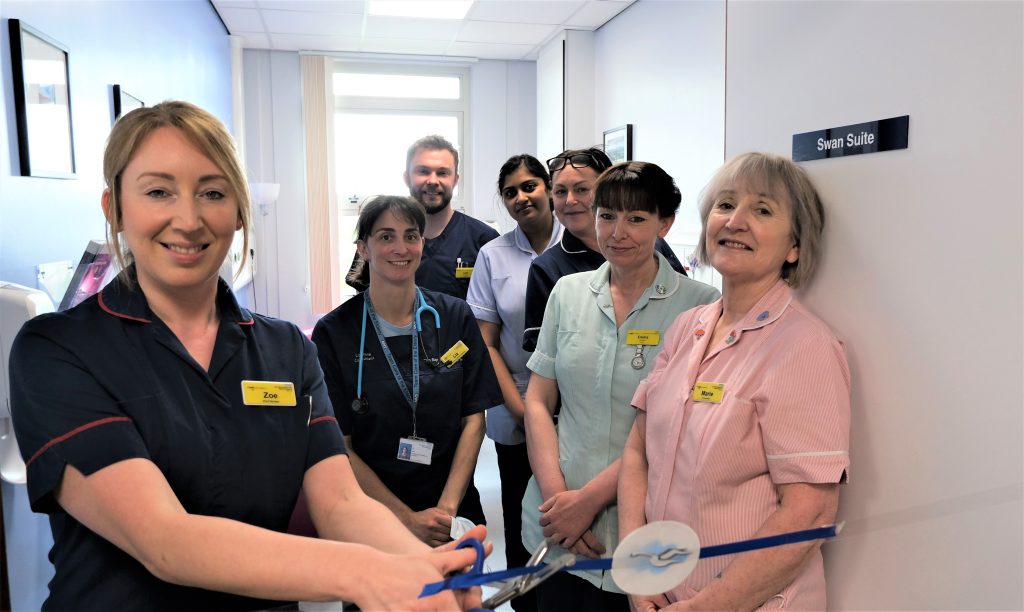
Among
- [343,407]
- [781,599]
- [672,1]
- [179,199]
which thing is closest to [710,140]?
[672,1]

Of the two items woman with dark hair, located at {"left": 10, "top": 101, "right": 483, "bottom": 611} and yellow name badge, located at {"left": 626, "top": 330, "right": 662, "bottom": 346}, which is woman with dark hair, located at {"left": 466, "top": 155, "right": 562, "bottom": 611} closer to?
yellow name badge, located at {"left": 626, "top": 330, "right": 662, "bottom": 346}

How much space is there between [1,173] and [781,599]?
2063 millimetres

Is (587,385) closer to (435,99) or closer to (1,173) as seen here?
(1,173)

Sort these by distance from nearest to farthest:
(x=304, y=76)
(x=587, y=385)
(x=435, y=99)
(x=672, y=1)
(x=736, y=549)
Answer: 1. (x=736, y=549)
2. (x=587, y=385)
3. (x=672, y=1)
4. (x=304, y=76)
5. (x=435, y=99)

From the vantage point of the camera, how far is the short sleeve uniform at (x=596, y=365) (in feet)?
5.61

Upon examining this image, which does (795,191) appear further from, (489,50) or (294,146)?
(294,146)

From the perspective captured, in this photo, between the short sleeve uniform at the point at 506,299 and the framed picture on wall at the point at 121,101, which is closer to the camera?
the short sleeve uniform at the point at 506,299

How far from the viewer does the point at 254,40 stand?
6207 mm

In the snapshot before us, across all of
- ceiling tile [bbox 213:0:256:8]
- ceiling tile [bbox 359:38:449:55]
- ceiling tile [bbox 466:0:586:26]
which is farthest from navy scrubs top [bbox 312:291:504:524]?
ceiling tile [bbox 359:38:449:55]

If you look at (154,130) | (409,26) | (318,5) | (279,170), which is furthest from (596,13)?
(154,130)

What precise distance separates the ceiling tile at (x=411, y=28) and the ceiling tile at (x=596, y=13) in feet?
3.17

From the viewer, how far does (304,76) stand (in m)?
6.57

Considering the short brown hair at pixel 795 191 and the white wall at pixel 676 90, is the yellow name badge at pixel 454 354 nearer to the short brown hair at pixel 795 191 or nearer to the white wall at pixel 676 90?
the short brown hair at pixel 795 191

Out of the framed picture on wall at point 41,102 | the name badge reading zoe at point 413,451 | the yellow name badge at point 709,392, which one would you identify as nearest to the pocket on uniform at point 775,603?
the yellow name badge at point 709,392
